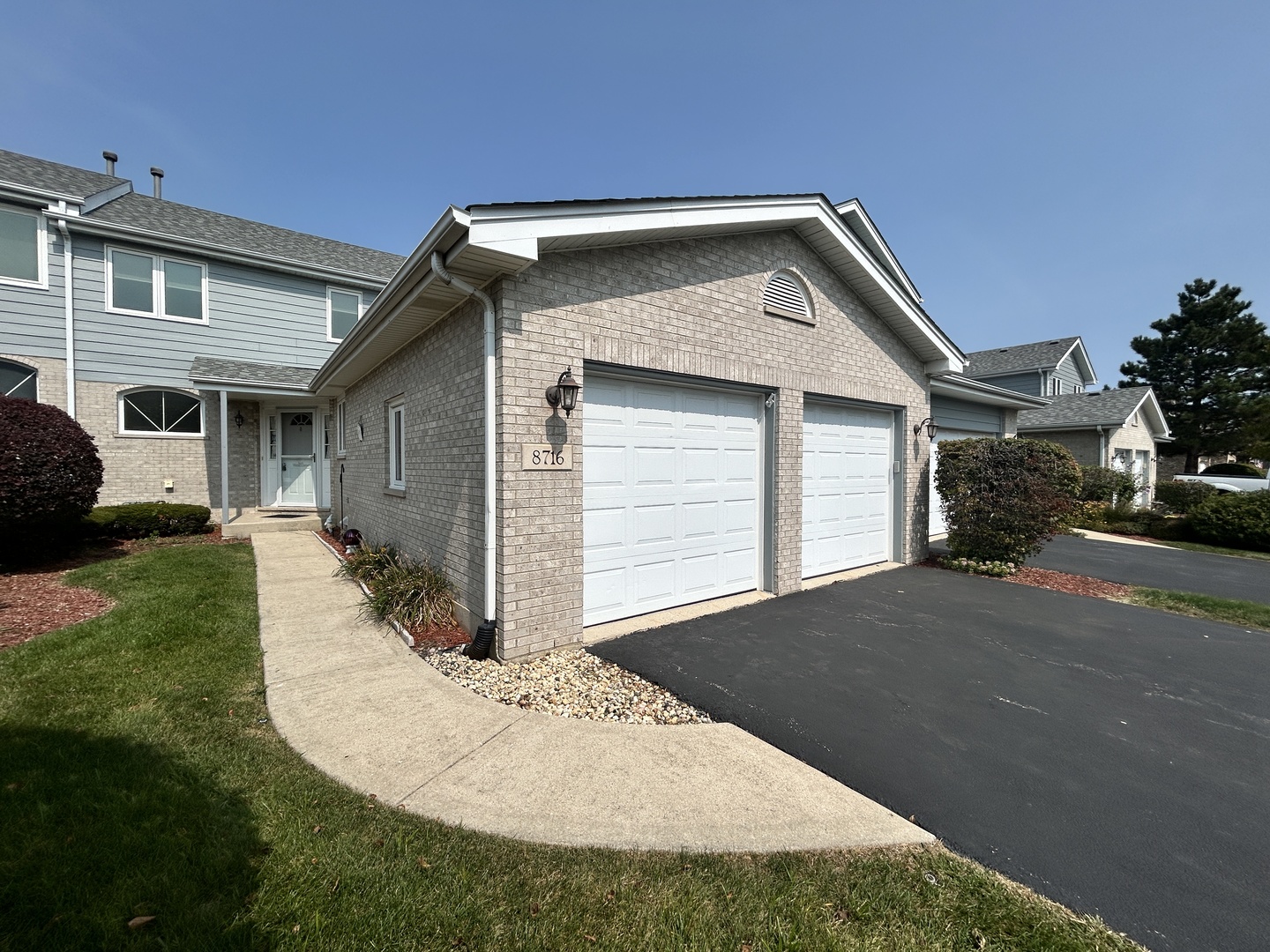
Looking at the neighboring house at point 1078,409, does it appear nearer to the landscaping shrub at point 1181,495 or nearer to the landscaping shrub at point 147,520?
the landscaping shrub at point 1181,495

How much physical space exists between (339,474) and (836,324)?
1075 cm

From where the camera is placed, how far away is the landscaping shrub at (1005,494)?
8062 mm

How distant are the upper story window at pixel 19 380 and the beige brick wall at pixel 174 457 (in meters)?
0.66

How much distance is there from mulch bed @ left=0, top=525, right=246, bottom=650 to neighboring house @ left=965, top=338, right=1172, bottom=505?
846 inches

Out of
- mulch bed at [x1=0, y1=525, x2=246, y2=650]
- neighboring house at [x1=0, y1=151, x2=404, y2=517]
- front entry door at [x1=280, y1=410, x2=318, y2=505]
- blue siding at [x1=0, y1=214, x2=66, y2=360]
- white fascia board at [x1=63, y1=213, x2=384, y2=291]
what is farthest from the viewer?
front entry door at [x1=280, y1=410, x2=318, y2=505]

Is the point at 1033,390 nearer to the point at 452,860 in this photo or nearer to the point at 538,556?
the point at 538,556

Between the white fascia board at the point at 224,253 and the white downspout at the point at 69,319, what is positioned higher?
the white fascia board at the point at 224,253

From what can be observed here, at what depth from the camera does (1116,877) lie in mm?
2301

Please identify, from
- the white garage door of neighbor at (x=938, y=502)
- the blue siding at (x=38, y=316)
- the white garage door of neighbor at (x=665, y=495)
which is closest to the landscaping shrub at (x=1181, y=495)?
the white garage door of neighbor at (x=938, y=502)

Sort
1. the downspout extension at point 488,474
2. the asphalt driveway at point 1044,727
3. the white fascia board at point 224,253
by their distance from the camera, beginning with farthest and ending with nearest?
1. the white fascia board at point 224,253
2. the downspout extension at point 488,474
3. the asphalt driveway at point 1044,727

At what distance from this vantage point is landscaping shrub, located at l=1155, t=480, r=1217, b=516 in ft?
49.6

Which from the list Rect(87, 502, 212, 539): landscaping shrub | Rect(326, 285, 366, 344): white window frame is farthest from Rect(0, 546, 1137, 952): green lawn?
Rect(326, 285, 366, 344): white window frame

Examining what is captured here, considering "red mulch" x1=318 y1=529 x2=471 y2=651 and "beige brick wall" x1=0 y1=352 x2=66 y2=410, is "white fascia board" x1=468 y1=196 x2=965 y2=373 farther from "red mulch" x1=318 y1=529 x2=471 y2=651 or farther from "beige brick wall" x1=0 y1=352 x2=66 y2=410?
"beige brick wall" x1=0 y1=352 x2=66 y2=410

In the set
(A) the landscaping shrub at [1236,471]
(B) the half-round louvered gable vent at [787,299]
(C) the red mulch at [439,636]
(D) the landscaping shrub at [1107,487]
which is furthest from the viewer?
(A) the landscaping shrub at [1236,471]
